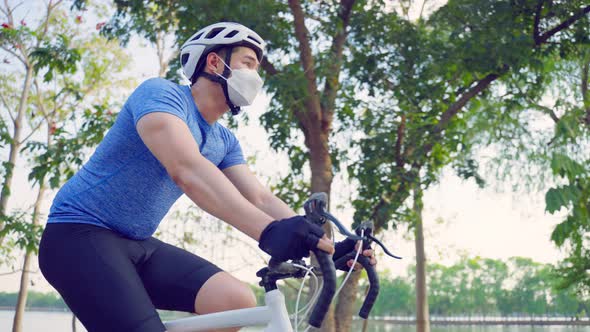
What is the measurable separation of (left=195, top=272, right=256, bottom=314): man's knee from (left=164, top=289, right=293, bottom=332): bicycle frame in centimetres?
11

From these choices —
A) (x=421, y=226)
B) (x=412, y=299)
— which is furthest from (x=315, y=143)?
(x=412, y=299)

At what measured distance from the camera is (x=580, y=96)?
46.4 feet

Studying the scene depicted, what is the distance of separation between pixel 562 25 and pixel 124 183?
9.06m

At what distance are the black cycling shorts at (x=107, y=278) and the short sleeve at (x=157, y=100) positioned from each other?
1.25 feet

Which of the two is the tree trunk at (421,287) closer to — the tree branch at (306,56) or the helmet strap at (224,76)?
the tree branch at (306,56)

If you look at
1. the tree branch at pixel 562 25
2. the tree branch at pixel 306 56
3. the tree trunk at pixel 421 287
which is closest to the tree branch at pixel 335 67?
the tree branch at pixel 306 56

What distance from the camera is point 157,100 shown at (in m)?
→ 1.95

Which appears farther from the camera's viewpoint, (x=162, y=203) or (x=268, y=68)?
(x=268, y=68)

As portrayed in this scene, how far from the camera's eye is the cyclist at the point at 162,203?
1.80 m

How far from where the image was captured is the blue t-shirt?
2082 mm

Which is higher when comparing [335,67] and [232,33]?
[335,67]

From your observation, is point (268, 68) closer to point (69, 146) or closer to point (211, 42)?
point (69, 146)

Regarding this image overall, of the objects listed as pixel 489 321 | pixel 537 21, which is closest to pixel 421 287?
pixel 537 21

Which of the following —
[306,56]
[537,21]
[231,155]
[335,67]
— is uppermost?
[537,21]
